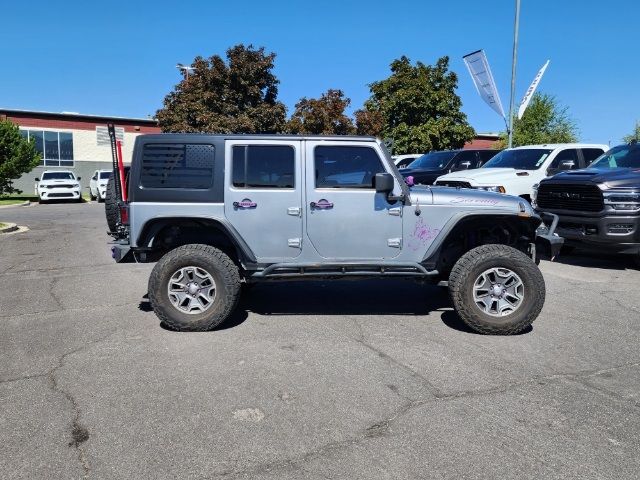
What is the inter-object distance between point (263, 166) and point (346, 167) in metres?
0.82

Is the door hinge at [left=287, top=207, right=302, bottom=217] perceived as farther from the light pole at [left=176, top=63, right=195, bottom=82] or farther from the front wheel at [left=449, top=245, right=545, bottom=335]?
the light pole at [left=176, top=63, right=195, bottom=82]

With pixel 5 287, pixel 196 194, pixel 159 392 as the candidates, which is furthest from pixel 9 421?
pixel 5 287

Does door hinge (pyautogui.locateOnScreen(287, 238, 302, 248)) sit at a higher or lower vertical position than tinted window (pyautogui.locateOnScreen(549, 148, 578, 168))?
lower

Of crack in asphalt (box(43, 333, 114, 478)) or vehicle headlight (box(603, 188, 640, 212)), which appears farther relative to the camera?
vehicle headlight (box(603, 188, 640, 212))

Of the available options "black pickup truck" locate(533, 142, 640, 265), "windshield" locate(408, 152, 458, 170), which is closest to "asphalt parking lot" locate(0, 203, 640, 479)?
"black pickup truck" locate(533, 142, 640, 265)

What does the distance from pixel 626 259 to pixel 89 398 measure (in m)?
9.26

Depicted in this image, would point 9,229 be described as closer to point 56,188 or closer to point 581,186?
point 581,186

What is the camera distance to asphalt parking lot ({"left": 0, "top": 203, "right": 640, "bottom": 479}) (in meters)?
2.90

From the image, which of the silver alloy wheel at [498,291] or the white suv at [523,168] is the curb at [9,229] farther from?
the silver alloy wheel at [498,291]

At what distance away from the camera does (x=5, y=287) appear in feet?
23.2

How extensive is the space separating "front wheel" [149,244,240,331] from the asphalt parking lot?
17 cm

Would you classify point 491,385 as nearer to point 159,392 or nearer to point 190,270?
point 159,392

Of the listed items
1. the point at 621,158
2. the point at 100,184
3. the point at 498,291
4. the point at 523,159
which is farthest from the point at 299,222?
the point at 100,184

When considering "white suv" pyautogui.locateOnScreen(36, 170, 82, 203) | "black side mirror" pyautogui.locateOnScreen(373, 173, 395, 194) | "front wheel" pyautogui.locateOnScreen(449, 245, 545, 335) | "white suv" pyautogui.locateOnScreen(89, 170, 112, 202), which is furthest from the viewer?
"white suv" pyautogui.locateOnScreen(89, 170, 112, 202)
